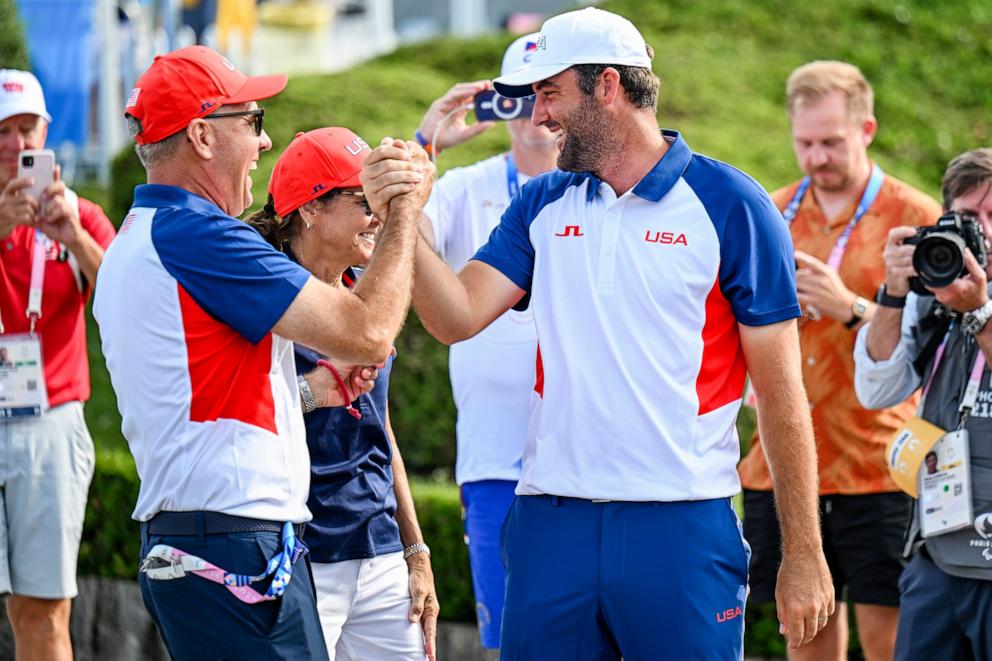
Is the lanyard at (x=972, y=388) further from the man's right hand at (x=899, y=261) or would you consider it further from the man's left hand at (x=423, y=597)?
the man's left hand at (x=423, y=597)

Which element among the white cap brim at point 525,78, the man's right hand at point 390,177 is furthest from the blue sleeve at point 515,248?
the man's right hand at point 390,177

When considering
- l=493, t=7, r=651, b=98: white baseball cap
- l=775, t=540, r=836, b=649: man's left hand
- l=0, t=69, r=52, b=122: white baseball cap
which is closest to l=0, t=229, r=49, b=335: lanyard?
l=0, t=69, r=52, b=122: white baseball cap

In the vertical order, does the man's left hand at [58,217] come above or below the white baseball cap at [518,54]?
below

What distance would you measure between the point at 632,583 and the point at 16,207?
10.2 feet

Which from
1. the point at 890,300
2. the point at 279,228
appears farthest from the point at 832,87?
the point at 279,228

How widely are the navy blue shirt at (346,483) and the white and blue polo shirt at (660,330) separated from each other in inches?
24.3

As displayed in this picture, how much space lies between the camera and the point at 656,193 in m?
3.73

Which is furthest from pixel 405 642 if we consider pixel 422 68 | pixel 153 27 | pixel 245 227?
pixel 153 27

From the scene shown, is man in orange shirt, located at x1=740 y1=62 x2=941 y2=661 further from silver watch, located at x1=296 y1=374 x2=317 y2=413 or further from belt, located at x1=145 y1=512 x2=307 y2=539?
belt, located at x1=145 y1=512 x2=307 y2=539

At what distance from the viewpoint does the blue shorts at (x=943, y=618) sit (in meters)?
4.35

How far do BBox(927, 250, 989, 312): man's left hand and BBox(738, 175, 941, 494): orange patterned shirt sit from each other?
1.03 meters

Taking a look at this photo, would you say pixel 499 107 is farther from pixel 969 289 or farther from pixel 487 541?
pixel 969 289

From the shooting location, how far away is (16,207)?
5504 millimetres

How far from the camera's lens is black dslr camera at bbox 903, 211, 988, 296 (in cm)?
439
